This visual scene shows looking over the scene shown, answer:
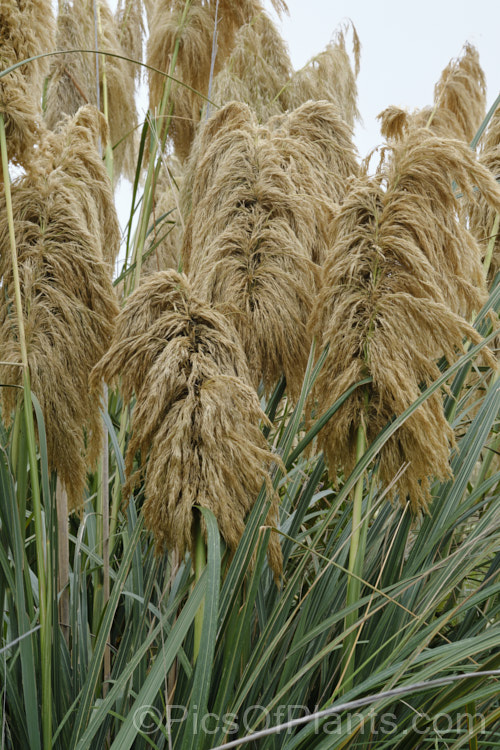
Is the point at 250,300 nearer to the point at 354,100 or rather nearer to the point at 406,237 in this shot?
the point at 406,237

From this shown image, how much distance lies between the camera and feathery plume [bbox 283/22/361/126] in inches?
174

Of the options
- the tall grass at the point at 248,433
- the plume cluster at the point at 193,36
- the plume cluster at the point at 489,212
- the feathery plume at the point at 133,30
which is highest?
the feathery plume at the point at 133,30

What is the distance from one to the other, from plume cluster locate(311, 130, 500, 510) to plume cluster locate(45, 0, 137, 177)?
2.64m

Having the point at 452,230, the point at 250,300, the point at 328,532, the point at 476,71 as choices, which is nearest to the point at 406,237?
the point at 452,230

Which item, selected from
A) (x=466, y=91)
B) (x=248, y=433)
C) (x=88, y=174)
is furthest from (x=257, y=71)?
(x=248, y=433)

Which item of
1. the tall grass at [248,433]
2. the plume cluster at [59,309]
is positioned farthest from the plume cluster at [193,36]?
the plume cluster at [59,309]

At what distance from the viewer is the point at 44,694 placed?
4.59 ft

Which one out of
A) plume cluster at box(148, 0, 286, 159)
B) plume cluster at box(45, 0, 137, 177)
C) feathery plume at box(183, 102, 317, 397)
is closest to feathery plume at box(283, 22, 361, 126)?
plume cluster at box(148, 0, 286, 159)

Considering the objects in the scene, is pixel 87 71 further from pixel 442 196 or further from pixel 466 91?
pixel 442 196

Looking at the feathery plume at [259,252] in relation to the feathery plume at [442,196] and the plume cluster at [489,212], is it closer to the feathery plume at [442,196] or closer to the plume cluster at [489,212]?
the feathery plume at [442,196]

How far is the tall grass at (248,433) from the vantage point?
4.49ft

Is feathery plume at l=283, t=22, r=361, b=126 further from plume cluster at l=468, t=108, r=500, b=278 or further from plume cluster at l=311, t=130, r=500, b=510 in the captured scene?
plume cluster at l=311, t=130, r=500, b=510

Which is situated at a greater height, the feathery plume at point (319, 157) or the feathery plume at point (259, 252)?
the feathery plume at point (319, 157)

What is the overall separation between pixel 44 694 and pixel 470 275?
58.4 inches
